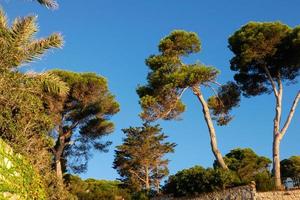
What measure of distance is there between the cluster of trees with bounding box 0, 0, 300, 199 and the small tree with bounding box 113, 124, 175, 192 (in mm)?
6622

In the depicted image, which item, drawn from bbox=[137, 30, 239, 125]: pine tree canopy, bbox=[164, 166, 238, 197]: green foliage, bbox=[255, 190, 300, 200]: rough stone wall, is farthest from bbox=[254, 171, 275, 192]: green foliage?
bbox=[137, 30, 239, 125]: pine tree canopy

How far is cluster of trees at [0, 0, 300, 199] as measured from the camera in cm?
1546

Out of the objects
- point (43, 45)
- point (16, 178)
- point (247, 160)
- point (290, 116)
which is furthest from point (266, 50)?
point (16, 178)

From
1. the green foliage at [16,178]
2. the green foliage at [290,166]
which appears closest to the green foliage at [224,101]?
the green foliage at [290,166]

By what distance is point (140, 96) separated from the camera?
26172mm

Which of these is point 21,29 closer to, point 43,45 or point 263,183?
point 43,45

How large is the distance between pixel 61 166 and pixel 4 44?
53.4 feet

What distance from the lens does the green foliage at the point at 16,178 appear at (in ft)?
19.3

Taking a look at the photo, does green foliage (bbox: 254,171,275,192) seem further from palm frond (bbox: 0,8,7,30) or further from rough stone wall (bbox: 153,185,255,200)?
palm frond (bbox: 0,8,7,30)

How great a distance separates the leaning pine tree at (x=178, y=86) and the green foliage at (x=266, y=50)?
58.7 inches

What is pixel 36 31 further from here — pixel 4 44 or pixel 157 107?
pixel 157 107

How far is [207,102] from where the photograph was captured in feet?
84.5

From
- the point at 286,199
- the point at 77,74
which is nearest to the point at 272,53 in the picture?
the point at 286,199

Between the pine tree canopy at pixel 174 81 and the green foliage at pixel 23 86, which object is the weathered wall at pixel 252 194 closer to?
the pine tree canopy at pixel 174 81
